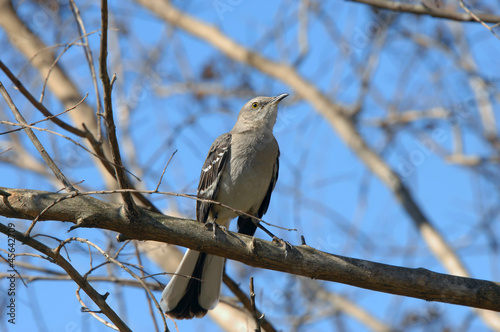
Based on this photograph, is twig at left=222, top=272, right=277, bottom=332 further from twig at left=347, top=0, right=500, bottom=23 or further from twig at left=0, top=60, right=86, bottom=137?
twig at left=347, top=0, right=500, bottom=23

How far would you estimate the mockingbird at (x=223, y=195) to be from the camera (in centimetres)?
538

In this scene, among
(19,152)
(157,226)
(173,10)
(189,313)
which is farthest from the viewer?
(173,10)

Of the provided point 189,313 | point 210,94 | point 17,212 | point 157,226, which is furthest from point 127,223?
point 210,94

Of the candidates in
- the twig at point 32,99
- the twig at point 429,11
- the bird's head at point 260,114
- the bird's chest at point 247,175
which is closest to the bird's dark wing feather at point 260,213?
the bird's chest at point 247,175

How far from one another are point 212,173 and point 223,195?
293 millimetres

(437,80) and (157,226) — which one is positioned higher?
(437,80)

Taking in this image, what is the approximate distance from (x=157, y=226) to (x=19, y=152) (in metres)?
6.80

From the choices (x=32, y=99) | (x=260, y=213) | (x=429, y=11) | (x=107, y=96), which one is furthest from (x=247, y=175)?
(x=107, y=96)

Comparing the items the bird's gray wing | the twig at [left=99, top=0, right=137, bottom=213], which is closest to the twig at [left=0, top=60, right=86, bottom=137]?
the twig at [left=99, top=0, right=137, bottom=213]

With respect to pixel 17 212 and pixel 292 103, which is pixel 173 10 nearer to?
pixel 292 103

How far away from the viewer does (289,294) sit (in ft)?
24.8

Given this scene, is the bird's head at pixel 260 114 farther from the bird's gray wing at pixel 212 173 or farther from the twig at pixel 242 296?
the twig at pixel 242 296

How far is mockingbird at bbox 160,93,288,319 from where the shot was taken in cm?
538

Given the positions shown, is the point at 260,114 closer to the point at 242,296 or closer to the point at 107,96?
the point at 242,296
